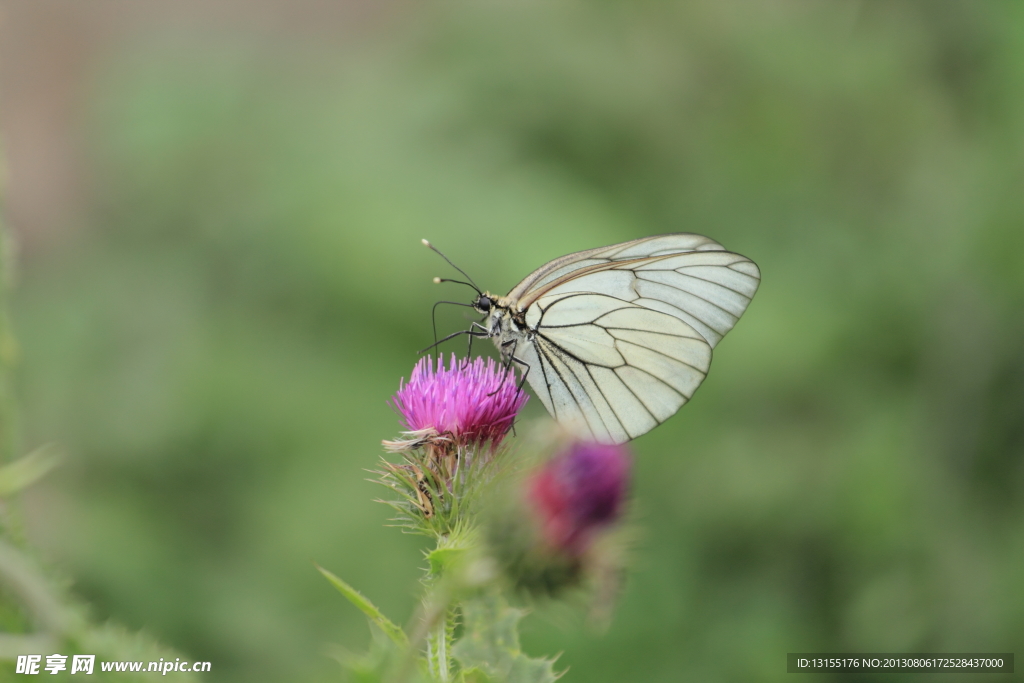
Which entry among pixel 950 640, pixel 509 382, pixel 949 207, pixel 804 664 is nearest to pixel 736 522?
pixel 804 664

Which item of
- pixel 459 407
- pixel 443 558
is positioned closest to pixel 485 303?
pixel 459 407

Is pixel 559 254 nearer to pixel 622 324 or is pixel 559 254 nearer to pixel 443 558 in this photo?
pixel 622 324

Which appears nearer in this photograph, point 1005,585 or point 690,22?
point 1005,585

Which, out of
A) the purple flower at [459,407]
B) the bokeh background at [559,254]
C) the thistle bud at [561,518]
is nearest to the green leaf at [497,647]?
the thistle bud at [561,518]

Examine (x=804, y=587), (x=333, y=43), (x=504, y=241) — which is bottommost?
(x=804, y=587)

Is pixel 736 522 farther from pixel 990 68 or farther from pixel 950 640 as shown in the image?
pixel 990 68

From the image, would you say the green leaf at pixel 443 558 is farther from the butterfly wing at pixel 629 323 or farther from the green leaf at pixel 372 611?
the butterfly wing at pixel 629 323

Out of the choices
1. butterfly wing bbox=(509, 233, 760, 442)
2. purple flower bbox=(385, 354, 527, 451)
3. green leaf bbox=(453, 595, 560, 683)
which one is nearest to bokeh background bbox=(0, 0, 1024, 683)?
butterfly wing bbox=(509, 233, 760, 442)
